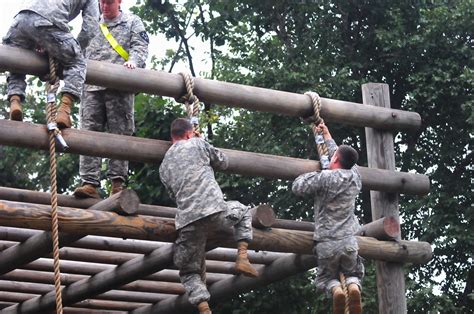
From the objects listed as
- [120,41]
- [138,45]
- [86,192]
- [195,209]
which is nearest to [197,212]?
[195,209]

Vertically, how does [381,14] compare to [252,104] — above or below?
above

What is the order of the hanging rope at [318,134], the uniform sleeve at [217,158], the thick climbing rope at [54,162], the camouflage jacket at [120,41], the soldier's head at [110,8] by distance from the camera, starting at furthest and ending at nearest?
the soldier's head at [110,8] < the camouflage jacket at [120,41] < the hanging rope at [318,134] < the uniform sleeve at [217,158] < the thick climbing rope at [54,162]

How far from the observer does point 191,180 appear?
9.03 m

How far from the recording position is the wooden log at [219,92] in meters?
8.96

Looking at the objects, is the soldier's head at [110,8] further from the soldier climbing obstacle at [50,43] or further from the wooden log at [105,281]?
the wooden log at [105,281]

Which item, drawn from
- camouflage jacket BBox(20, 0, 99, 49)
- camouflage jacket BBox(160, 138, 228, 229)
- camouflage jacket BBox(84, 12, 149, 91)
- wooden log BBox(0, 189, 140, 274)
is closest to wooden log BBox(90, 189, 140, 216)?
wooden log BBox(0, 189, 140, 274)

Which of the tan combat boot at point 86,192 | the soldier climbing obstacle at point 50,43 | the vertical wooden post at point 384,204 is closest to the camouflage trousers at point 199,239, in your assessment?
the tan combat boot at point 86,192

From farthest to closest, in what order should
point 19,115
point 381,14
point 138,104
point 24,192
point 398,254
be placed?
point 381,14, point 138,104, point 398,254, point 24,192, point 19,115

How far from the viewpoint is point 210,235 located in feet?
30.1

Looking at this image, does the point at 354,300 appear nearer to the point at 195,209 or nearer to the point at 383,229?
the point at 383,229

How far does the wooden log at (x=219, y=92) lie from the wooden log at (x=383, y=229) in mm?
891

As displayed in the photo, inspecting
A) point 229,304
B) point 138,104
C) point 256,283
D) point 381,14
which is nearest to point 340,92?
point 381,14

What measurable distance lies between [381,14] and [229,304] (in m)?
7.64

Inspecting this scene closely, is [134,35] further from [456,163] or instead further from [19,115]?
[456,163]
